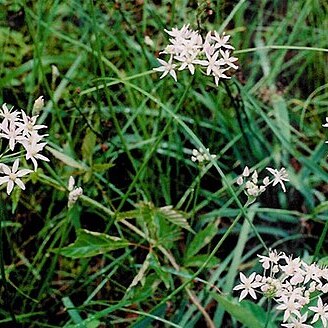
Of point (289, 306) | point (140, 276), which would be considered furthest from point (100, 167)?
point (289, 306)

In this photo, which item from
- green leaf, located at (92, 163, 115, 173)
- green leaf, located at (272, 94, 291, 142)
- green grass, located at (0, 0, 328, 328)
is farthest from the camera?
green leaf, located at (272, 94, 291, 142)

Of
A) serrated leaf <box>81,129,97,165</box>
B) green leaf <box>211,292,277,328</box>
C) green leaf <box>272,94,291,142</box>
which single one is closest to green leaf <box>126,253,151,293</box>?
green leaf <box>211,292,277,328</box>

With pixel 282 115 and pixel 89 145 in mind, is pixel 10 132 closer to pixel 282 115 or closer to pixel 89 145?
pixel 89 145

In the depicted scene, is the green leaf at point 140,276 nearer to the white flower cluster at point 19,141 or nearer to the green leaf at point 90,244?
the green leaf at point 90,244

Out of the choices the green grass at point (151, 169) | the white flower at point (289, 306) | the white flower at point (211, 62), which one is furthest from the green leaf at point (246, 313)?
the white flower at point (211, 62)

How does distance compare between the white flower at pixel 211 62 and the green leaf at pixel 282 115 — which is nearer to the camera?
the white flower at pixel 211 62

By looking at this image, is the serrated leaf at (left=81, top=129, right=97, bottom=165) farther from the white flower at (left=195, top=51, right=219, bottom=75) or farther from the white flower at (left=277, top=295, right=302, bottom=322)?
the white flower at (left=277, top=295, right=302, bottom=322)

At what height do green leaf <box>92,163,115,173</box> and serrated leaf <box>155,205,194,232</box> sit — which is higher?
green leaf <box>92,163,115,173</box>
